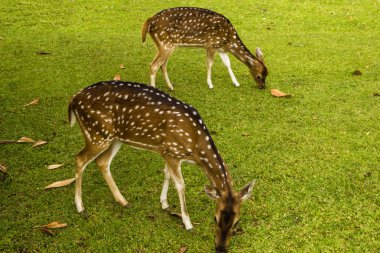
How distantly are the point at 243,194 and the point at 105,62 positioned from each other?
5195 millimetres

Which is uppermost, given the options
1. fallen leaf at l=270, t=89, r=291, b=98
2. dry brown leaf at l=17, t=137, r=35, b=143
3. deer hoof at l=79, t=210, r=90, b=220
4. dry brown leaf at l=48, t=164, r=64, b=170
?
fallen leaf at l=270, t=89, r=291, b=98

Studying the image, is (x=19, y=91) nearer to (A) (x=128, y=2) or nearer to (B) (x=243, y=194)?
(B) (x=243, y=194)

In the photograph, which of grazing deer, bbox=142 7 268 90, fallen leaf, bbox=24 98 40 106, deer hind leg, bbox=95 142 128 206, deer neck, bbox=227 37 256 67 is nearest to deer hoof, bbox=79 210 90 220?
deer hind leg, bbox=95 142 128 206

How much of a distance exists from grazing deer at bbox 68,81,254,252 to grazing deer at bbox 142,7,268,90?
8.71 ft

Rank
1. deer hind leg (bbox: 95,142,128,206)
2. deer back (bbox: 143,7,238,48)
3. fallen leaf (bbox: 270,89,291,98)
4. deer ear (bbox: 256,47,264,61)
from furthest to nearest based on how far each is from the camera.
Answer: deer ear (bbox: 256,47,264,61), deer back (bbox: 143,7,238,48), fallen leaf (bbox: 270,89,291,98), deer hind leg (bbox: 95,142,128,206)

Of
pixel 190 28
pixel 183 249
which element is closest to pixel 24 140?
pixel 183 249

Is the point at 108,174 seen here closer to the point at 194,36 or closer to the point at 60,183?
the point at 60,183

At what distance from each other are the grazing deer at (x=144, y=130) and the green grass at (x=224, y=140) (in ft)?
1.04

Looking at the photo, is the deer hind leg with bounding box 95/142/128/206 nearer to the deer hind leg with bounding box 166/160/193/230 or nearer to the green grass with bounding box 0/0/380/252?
the green grass with bounding box 0/0/380/252

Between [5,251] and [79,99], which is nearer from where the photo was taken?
[5,251]

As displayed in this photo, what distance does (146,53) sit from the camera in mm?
8781

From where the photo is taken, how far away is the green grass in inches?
161

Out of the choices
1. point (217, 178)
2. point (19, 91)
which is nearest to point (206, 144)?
point (217, 178)

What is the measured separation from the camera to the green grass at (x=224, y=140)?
410 cm
